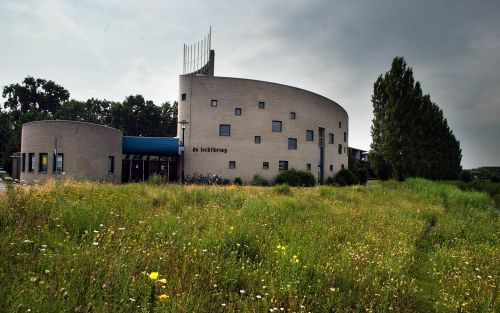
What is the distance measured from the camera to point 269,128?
35.6 metres

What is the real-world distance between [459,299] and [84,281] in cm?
510

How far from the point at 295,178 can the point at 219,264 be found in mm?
29570

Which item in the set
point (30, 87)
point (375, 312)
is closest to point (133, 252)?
point (375, 312)

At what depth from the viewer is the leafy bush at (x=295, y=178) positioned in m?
33.5

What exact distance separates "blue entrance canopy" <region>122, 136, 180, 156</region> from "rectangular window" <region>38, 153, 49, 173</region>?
23.0 feet

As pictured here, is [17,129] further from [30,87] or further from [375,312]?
Answer: [375,312]

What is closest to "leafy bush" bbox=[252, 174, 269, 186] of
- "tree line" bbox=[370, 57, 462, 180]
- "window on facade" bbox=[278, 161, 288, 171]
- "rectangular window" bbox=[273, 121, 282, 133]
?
"window on facade" bbox=[278, 161, 288, 171]

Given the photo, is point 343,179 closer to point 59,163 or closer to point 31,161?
point 59,163

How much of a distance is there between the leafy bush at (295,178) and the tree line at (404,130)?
37.4ft

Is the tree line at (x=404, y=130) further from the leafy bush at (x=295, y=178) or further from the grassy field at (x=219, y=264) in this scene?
the grassy field at (x=219, y=264)

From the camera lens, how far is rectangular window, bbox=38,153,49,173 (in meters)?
27.1

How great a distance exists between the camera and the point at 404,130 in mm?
37812

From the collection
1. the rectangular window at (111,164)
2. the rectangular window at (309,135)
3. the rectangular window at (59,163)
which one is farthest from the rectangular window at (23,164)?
the rectangular window at (309,135)

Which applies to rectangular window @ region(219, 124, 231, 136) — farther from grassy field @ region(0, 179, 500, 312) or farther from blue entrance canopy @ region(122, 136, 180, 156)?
grassy field @ region(0, 179, 500, 312)
